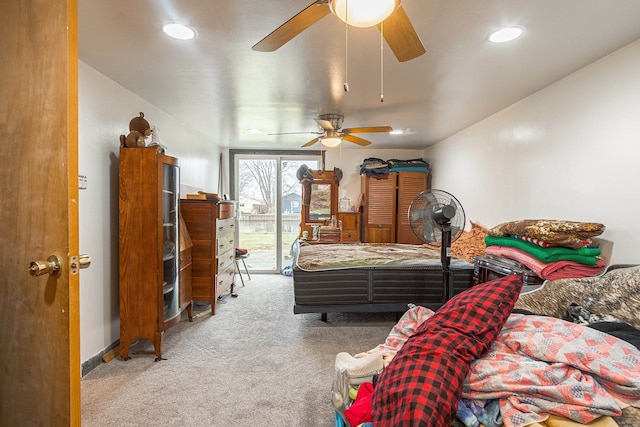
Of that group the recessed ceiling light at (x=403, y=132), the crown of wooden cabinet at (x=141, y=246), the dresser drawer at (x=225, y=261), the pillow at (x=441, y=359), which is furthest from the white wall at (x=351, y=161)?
the pillow at (x=441, y=359)

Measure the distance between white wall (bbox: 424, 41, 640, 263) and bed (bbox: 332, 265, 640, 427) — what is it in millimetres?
963

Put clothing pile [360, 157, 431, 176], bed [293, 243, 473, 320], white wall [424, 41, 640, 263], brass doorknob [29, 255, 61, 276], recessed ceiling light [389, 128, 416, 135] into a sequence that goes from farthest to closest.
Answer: clothing pile [360, 157, 431, 176] < recessed ceiling light [389, 128, 416, 135] < bed [293, 243, 473, 320] < white wall [424, 41, 640, 263] < brass doorknob [29, 255, 61, 276]

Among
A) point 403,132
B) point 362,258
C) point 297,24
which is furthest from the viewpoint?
point 403,132

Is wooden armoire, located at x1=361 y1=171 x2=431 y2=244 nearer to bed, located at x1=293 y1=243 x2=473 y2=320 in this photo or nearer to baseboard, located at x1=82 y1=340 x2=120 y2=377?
bed, located at x1=293 y1=243 x2=473 y2=320

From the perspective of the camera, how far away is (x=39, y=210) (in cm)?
→ 95

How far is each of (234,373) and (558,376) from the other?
76.8 inches

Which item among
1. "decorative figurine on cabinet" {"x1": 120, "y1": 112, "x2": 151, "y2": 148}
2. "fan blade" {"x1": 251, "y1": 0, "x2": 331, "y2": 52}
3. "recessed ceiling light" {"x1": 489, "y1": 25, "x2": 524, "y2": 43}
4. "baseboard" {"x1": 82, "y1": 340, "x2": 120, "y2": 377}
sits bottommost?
"baseboard" {"x1": 82, "y1": 340, "x2": 120, "y2": 377}

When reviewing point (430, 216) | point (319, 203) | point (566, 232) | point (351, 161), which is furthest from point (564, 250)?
point (351, 161)

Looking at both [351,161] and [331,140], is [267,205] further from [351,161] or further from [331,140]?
[331,140]

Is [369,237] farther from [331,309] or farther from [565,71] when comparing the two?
[565,71]

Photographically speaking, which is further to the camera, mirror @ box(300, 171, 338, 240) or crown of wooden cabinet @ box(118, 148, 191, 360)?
mirror @ box(300, 171, 338, 240)

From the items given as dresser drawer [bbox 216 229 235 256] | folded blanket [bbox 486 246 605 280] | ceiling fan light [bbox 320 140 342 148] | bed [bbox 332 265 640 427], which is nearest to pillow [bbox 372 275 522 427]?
bed [bbox 332 265 640 427]

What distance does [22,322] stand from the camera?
38.3 inches

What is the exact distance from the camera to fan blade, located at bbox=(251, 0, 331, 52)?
1.17 metres
